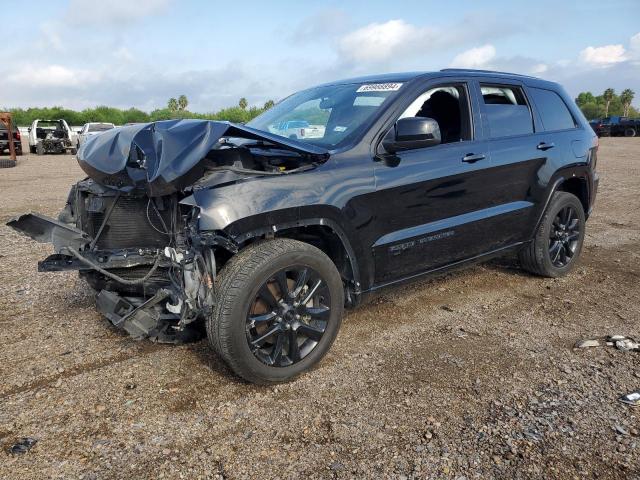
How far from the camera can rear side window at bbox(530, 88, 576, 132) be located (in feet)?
15.8

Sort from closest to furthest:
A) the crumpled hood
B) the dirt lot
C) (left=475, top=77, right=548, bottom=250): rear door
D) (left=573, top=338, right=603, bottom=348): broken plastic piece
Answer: the dirt lot → the crumpled hood → (left=573, top=338, right=603, bottom=348): broken plastic piece → (left=475, top=77, right=548, bottom=250): rear door

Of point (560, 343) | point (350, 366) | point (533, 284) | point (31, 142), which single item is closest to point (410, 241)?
point (350, 366)

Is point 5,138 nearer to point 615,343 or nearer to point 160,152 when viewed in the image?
point 160,152

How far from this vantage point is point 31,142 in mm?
24484

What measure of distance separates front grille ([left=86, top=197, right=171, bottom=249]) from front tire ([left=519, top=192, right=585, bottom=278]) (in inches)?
130

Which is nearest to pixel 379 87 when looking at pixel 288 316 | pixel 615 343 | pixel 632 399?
pixel 288 316

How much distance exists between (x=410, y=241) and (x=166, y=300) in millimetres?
1648

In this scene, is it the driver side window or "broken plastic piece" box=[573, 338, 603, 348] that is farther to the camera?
the driver side window

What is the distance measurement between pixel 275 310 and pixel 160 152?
108cm

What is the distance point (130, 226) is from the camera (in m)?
3.28

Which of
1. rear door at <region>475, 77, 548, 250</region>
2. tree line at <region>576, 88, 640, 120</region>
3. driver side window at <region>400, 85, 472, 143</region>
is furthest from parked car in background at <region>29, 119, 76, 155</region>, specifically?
tree line at <region>576, 88, 640, 120</region>

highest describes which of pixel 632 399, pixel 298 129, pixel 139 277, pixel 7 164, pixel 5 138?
pixel 5 138

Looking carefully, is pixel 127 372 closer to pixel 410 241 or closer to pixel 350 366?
pixel 350 366

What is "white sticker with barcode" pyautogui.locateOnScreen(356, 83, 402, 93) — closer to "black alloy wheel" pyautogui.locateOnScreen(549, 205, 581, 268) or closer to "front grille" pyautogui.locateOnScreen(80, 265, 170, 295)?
"front grille" pyautogui.locateOnScreen(80, 265, 170, 295)
